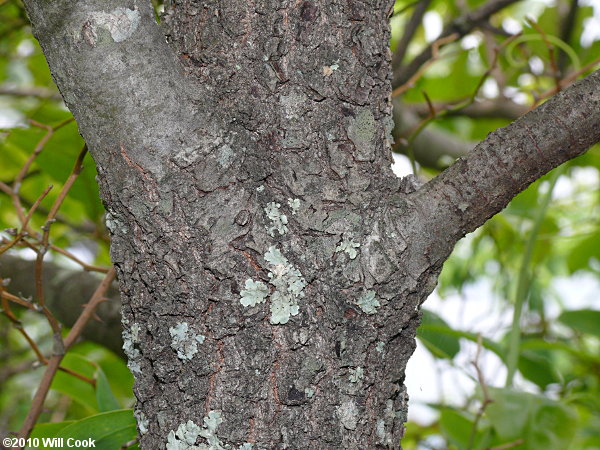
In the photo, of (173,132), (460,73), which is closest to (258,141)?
(173,132)

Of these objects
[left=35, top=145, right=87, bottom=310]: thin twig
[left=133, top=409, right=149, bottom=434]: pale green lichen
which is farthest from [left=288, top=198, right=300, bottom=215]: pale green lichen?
[left=35, top=145, right=87, bottom=310]: thin twig

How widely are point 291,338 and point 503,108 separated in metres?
1.18

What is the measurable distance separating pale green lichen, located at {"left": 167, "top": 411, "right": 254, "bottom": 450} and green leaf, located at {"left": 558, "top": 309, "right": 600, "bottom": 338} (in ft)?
3.16

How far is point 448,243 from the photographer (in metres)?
0.57

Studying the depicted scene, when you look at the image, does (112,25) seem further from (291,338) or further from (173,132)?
(291,338)

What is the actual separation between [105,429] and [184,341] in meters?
0.28

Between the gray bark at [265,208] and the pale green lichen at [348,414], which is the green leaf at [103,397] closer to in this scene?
the gray bark at [265,208]

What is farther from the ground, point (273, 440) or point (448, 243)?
point (448, 243)

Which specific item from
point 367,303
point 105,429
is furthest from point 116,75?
point 105,429

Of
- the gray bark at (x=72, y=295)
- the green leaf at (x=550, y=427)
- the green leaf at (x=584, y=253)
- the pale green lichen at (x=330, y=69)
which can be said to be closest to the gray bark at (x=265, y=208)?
the pale green lichen at (x=330, y=69)

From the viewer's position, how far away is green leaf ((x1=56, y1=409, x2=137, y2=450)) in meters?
0.73

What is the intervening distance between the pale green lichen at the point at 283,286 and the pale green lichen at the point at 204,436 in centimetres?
9

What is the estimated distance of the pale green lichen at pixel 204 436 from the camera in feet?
1.71

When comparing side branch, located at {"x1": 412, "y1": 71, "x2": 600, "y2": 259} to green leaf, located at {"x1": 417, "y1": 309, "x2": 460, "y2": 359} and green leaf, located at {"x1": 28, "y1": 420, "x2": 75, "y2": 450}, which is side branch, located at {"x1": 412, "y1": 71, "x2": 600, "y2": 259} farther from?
green leaf, located at {"x1": 28, "y1": 420, "x2": 75, "y2": 450}
